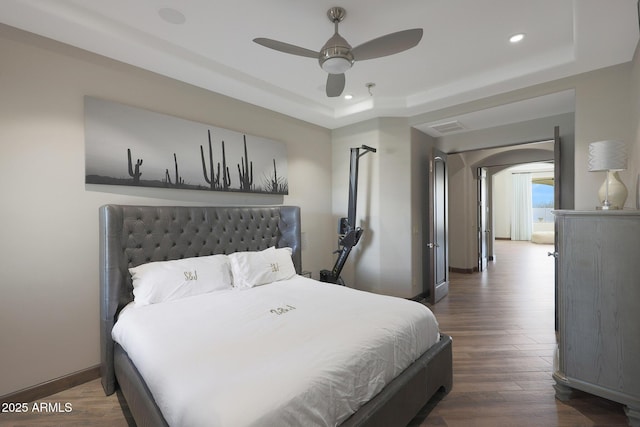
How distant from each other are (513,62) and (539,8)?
0.84 m

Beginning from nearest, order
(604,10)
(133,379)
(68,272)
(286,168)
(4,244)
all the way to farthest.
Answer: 1. (133,379)
2. (604,10)
3. (4,244)
4. (68,272)
5. (286,168)

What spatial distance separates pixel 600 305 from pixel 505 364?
982 millimetres

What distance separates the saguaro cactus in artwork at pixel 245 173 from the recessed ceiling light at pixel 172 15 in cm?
133

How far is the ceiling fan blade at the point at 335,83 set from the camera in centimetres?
231

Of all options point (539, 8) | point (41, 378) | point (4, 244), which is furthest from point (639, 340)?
point (4, 244)

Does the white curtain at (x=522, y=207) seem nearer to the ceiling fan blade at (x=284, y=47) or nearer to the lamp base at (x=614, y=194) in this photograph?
the lamp base at (x=614, y=194)

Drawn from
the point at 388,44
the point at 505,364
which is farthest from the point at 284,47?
the point at 505,364

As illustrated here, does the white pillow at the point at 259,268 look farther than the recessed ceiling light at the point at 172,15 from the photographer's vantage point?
Yes

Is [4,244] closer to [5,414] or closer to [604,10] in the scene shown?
[5,414]

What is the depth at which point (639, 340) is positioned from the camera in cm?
179

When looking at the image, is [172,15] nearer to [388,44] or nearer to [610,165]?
[388,44]

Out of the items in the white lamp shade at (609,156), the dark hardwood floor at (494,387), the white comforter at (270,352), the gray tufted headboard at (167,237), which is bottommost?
the dark hardwood floor at (494,387)

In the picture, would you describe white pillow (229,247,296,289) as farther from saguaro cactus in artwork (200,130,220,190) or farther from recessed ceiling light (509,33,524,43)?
recessed ceiling light (509,33,524,43)

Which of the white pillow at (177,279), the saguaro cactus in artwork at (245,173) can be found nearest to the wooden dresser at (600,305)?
the white pillow at (177,279)
